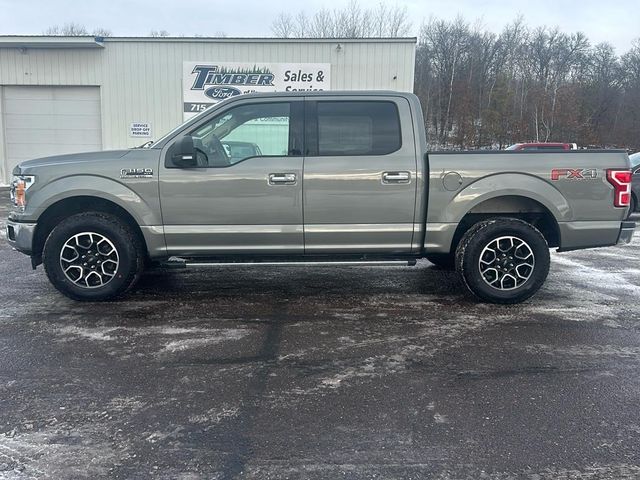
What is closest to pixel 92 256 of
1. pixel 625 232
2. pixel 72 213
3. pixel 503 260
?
pixel 72 213

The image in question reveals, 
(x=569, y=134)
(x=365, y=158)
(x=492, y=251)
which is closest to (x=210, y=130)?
(x=365, y=158)

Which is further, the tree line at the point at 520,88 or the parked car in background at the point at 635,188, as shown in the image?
the tree line at the point at 520,88

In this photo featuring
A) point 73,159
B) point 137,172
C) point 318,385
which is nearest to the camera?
point 318,385

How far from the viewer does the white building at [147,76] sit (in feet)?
57.7

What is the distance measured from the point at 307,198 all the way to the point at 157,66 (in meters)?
15.0

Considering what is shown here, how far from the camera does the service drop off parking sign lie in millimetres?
17688

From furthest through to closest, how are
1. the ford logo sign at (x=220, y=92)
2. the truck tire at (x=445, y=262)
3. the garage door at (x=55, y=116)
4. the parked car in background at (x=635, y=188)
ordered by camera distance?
1. the garage door at (x=55, y=116)
2. the ford logo sign at (x=220, y=92)
3. the parked car in background at (x=635, y=188)
4. the truck tire at (x=445, y=262)

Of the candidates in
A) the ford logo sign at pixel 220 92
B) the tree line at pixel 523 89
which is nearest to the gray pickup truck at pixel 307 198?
the ford logo sign at pixel 220 92

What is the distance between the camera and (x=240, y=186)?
5082 mm

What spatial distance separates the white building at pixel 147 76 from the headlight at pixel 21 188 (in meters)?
13.3

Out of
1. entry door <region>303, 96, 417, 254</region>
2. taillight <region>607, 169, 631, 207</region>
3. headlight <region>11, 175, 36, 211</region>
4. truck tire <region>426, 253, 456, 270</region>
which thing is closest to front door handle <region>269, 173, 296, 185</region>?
entry door <region>303, 96, 417, 254</region>

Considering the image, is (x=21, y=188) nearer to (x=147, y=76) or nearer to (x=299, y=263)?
(x=299, y=263)

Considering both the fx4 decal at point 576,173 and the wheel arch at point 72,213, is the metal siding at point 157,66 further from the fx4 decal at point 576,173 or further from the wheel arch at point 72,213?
the wheel arch at point 72,213

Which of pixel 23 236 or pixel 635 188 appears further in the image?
pixel 635 188
